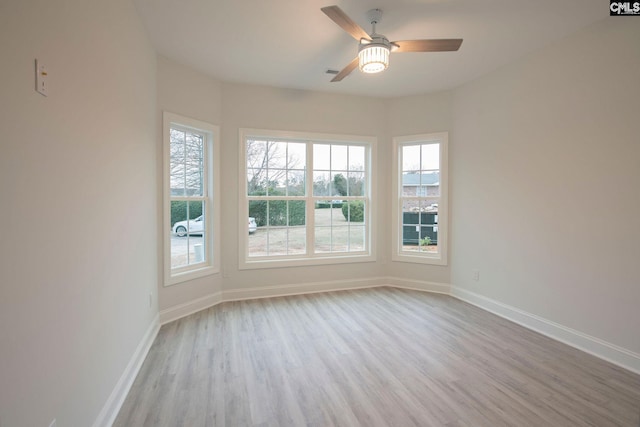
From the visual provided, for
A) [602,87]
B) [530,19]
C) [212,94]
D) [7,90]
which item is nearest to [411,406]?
[7,90]

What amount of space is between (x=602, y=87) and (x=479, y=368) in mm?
2598

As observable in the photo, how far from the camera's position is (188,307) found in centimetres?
361

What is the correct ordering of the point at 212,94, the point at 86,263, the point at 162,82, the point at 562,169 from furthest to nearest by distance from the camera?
1. the point at 212,94
2. the point at 162,82
3. the point at 562,169
4. the point at 86,263

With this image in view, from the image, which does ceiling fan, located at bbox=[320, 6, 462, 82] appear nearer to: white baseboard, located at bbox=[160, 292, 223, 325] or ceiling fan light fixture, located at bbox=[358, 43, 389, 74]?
ceiling fan light fixture, located at bbox=[358, 43, 389, 74]

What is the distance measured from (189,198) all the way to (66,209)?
226 centimetres

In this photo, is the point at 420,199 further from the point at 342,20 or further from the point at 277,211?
the point at 342,20

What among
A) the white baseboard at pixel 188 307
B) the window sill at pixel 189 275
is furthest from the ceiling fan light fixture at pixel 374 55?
the white baseboard at pixel 188 307

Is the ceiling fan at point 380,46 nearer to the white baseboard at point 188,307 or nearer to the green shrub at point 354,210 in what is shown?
the green shrub at point 354,210

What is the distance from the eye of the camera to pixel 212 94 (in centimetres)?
389

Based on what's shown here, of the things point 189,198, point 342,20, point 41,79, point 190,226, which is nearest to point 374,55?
point 342,20

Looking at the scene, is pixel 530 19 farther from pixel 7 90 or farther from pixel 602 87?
pixel 7 90

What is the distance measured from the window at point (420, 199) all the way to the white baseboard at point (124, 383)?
3387mm

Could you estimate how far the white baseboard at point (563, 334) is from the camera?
250 cm

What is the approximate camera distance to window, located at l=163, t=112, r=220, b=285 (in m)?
3.41
